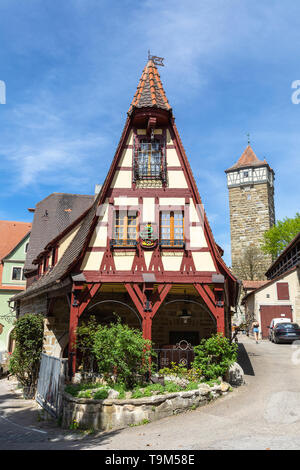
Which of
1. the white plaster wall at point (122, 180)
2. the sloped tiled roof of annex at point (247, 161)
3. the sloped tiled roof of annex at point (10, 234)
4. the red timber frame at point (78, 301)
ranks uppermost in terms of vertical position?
the sloped tiled roof of annex at point (247, 161)

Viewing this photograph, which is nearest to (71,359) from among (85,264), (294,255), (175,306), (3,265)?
(85,264)

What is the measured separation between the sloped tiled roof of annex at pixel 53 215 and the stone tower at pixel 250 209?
3462 cm

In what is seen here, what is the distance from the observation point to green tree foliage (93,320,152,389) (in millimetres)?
9766

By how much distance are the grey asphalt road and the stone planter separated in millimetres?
227

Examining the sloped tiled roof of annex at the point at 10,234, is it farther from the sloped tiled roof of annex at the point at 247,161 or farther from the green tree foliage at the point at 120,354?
the sloped tiled roof of annex at the point at 247,161

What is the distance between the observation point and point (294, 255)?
3216cm

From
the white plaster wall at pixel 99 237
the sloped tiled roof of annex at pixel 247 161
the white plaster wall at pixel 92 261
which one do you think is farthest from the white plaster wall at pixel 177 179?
the sloped tiled roof of annex at pixel 247 161

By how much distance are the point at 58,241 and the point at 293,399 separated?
32.4ft

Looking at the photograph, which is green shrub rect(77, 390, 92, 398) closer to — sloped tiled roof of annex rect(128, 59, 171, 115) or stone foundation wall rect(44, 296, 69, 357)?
stone foundation wall rect(44, 296, 69, 357)

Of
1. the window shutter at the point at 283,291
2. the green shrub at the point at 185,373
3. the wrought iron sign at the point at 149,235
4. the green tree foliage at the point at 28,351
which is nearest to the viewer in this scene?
the green shrub at the point at 185,373

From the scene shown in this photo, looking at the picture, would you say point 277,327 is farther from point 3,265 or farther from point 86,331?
point 3,265

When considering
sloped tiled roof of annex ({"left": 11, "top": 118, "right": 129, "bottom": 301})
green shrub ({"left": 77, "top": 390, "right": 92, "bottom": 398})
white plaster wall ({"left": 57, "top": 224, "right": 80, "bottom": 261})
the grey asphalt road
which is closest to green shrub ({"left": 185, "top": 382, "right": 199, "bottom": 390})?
the grey asphalt road

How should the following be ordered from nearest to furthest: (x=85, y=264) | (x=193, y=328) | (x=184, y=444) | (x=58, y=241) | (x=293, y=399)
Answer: (x=184, y=444) < (x=293, y=399) < (x=85, y=264) < (x=193, y=328) < (x=58, y=241)

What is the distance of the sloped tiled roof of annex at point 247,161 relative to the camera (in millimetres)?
58834
